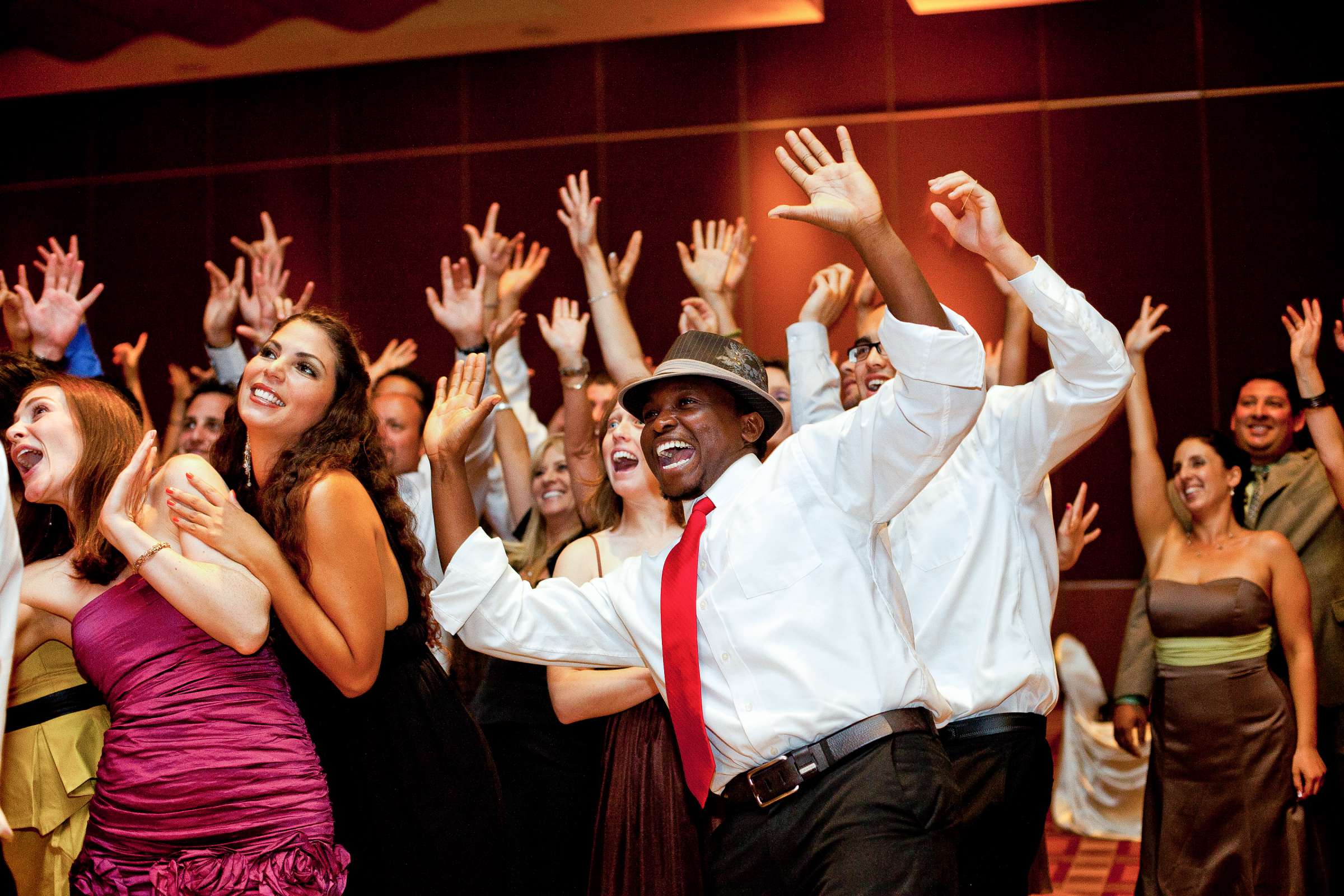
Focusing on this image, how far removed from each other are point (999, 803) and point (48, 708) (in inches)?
74.4

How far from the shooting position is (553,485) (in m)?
3.74

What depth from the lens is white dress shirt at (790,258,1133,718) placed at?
8.52 feet

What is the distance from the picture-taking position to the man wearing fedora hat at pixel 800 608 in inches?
75.0

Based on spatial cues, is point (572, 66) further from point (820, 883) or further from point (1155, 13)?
point (820, 883)

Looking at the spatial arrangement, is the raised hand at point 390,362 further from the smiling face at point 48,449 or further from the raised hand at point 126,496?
the raised hand at point 126,496

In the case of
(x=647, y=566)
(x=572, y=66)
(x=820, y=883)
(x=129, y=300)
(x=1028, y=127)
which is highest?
(x=572, y=66)

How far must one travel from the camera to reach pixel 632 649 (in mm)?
2332

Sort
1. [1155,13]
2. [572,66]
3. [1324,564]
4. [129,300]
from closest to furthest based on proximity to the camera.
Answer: [1324,564] → [1155,13] → [572,66] → [129,300]

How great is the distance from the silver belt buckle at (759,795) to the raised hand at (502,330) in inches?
88.4

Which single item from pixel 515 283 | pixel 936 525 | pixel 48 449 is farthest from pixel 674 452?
pixel 515 283

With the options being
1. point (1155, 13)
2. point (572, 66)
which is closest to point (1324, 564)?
point (1155, 13)

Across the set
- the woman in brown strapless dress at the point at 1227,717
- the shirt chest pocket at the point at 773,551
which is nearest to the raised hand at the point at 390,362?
the shirt chest pocket at the point at 773,551

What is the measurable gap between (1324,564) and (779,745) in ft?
9.54

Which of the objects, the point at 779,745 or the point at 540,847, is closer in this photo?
the point at 779,745
